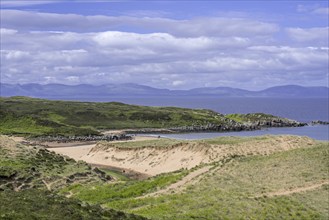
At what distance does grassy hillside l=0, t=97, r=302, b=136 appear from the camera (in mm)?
116312

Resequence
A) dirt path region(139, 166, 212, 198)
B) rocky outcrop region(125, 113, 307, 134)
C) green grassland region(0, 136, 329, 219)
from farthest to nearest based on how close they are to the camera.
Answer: rocky outcrop region(125, 113, 307, 134)
dirt path region(139, 166, 212, 198)
green grassland region(0, 136, 329, 219)

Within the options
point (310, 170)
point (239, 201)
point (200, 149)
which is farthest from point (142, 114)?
point (239, 201)

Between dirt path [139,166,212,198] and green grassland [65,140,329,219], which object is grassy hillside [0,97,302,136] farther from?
green grassland [65,140,329,219]

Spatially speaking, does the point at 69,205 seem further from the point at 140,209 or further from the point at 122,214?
the point at 140,209

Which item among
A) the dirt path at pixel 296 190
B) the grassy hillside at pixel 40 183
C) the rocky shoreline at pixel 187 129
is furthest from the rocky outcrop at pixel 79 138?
the dirt path at pixel 296 190

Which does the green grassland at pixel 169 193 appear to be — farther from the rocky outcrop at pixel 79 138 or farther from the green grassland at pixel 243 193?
the rocky outcrop at pixel 79 138

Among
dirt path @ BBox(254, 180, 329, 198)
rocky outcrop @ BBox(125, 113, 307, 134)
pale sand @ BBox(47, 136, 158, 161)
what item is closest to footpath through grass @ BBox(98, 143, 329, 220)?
dirt path @ BBox(254, 180, 329, 198)

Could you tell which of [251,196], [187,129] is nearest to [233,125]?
[187,129]

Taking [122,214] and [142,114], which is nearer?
[122,214]

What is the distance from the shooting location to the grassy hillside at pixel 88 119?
11631 centimetres

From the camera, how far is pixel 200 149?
217 ft

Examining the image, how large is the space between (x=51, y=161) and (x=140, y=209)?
2498 cm

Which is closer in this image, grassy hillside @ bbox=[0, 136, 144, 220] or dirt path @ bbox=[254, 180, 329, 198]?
grassy hillside @ bbox=[0, 136, 144, 220]

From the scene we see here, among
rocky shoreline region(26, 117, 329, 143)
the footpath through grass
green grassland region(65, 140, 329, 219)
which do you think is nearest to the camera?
the footpath through grass
